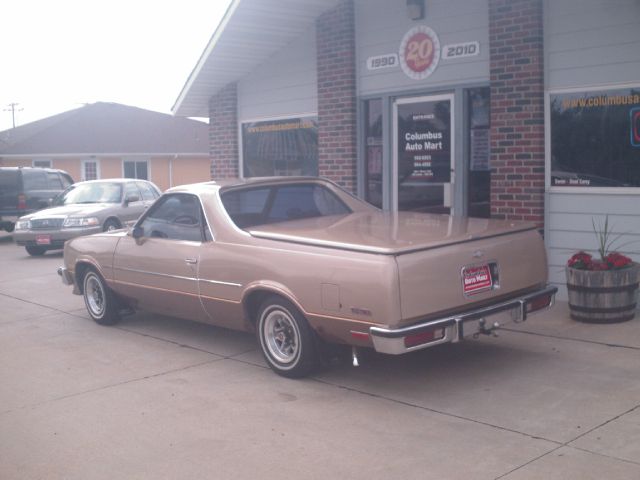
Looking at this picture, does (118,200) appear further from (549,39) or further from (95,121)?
(95,121)

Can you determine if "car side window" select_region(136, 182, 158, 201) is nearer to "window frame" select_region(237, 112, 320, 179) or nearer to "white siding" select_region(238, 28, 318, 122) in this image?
"window frame" select_region(237, 112, 320, 179)

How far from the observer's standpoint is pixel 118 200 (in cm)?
1809

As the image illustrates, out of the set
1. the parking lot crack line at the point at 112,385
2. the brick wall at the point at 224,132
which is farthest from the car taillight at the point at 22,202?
the parking lot crack line at the point at 112,385

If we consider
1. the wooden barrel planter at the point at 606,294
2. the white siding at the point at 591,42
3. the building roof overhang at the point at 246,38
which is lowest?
the wooden barrel planter at the point at 606,294

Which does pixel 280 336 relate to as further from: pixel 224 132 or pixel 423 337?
pixel 224 132

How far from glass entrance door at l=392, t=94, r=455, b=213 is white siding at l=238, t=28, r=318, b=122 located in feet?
5.72

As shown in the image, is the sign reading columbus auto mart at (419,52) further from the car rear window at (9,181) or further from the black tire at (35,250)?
the car rear window at (9,181)

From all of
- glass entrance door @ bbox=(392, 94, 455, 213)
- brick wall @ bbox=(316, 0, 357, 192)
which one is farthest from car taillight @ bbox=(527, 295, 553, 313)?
brick wall @ bbox=(316, 0, 357, 192)

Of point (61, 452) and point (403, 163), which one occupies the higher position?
point (403, 163)

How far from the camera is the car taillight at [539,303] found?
654 cm

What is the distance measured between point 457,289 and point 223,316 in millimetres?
2268

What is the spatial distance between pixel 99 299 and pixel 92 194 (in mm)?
9602

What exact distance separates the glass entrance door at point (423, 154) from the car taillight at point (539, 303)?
12.0 feet

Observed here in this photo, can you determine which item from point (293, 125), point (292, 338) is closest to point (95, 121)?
point (293, 125)
